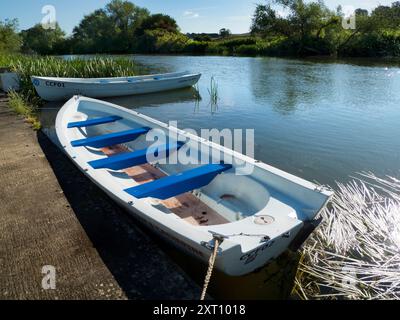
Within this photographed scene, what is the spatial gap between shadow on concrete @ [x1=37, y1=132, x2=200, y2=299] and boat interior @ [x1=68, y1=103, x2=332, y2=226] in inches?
14.2

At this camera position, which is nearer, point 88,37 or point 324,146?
point 324,146

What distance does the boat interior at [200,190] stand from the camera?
3.31 metres

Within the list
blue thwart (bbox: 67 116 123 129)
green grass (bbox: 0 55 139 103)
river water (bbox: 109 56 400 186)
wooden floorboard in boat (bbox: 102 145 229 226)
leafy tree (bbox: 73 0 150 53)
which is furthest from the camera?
leafy tree (bbox: 73 0 150 53)

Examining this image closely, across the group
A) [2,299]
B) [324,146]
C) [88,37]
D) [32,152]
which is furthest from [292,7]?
[2,299]

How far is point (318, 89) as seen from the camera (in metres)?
13.4

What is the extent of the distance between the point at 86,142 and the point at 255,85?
11.3m

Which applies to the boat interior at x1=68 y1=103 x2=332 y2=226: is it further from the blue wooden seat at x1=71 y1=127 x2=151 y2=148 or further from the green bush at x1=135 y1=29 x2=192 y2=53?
the green bush at x1=135 y1=29 x2=192 y2=53

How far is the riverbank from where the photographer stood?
2.52 metres

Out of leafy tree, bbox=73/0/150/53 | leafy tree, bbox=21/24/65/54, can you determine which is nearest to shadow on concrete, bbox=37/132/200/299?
leafy tree, bbox=73/0/150/53

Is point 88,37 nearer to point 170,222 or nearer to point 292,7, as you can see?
point 292,7

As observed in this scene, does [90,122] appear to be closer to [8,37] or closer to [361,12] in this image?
[8,37]

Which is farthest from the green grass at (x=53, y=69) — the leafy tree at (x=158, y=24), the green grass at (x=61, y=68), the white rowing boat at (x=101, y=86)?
the leafy tree at (x=158, y=24)

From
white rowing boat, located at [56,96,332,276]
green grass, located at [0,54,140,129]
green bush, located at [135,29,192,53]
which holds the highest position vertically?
green bush, located at [135,29,192,53]

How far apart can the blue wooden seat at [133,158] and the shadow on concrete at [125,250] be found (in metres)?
0.36
